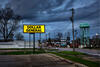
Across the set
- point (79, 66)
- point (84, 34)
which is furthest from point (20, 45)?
point (79, 66)

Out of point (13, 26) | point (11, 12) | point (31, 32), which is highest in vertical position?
point (11, 12)

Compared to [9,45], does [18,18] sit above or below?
above

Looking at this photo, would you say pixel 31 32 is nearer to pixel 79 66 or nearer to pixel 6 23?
pixel 79 66

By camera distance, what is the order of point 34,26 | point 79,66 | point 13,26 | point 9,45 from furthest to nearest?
point 13,26, point 9,45, point 34,26, point 79,66

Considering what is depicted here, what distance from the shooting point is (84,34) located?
60906 mm

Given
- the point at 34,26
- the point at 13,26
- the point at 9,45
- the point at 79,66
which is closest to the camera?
the point at 79,66

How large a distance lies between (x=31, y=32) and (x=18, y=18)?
31.2m

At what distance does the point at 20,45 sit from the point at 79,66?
5211cm

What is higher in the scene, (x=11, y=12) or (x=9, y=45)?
(x=11, y=12)

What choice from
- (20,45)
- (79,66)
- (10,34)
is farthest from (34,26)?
(10,34)

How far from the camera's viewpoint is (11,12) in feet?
206

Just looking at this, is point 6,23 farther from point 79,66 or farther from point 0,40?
point 79,66

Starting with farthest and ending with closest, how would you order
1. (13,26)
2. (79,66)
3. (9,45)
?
(13,26) → (9,45) → (79,66)

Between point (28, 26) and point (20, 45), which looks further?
point (20, 45)
